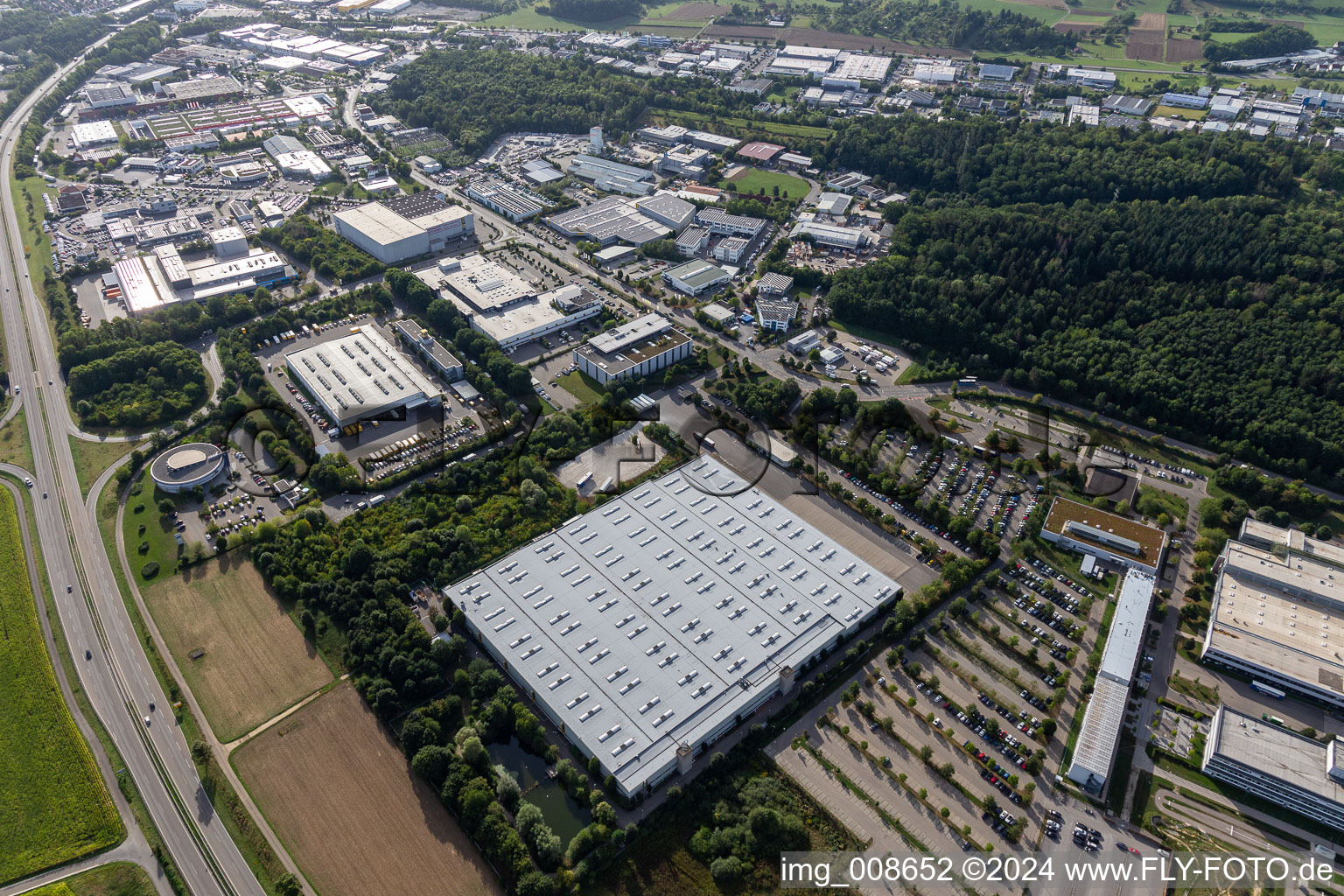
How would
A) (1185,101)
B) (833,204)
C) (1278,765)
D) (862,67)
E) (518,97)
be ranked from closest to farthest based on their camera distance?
1. (1278,765)
2. (833,204)
3. (1185,101)
4. (518,97)
5. (862,67)

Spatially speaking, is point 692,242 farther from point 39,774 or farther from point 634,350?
point 39,774

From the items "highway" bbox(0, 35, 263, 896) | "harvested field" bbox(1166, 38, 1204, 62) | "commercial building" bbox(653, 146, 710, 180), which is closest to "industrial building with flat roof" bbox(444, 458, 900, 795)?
"highway" bbox(0, 35, 263, 896)

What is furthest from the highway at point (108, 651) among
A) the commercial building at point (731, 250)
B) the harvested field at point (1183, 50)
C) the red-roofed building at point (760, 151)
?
the harvested field at point (1183, 50)

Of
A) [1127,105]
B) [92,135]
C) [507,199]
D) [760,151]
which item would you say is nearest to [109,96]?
[92,135]

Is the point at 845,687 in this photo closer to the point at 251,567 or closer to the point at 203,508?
the point at 251,567

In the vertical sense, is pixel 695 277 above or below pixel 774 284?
above

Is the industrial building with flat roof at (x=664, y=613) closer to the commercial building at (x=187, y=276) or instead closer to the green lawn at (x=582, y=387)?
the green lawn at (x=582, y=387)

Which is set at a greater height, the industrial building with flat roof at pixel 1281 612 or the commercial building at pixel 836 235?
the commercial building at pixel 836 235
